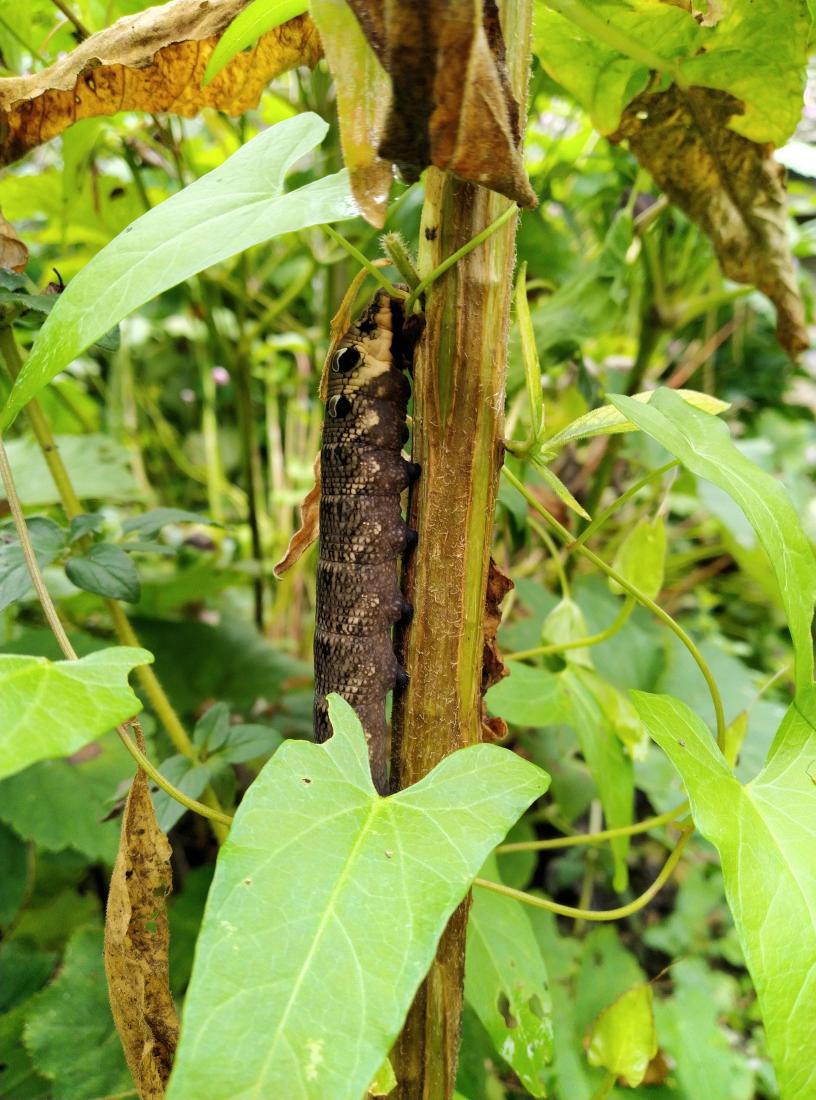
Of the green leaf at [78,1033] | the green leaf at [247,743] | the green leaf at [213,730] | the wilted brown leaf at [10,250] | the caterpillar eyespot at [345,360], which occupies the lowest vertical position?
the green leaf at [78,1033]

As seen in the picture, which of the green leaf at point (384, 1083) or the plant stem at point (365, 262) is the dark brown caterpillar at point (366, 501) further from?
the green leaf at point (384, 1083)

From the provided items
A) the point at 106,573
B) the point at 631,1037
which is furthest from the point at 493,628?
the point at 631,1037

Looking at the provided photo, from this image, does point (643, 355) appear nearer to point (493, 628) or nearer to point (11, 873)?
point (493, 628)

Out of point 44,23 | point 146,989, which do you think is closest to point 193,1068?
point 146,989

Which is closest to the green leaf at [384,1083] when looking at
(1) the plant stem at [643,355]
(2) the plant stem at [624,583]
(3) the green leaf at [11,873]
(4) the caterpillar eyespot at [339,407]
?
(2) the plant stem at [624,583]

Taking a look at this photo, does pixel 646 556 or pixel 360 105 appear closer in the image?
pixel 360 105

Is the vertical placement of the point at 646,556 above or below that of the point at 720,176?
below

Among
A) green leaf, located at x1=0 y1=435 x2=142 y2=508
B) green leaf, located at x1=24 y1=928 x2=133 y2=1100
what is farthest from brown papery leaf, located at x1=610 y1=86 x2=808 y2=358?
green leaf, located at x1=24 y1=928 x2=133 y2=1100
